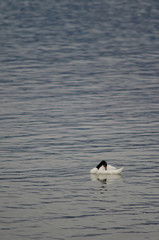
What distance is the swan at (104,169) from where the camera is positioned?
2981 cm

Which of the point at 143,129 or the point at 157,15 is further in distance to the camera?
the point at 157,15

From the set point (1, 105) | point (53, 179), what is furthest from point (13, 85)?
point (53, 179)

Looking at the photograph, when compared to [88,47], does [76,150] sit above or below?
below

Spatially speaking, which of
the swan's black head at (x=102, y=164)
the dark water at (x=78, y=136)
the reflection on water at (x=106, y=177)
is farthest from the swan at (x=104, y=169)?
the dark water at (x=78, y=136)

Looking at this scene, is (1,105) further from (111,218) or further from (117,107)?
(111,218)

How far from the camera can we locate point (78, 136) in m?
37.4

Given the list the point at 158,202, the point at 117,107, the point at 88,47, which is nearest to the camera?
the point at 158,202

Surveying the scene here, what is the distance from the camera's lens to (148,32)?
93.8 metres

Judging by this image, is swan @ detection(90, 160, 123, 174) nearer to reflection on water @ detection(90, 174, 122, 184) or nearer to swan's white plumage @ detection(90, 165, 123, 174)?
swan's white plumage @ detection(90, 165, 123, 174)

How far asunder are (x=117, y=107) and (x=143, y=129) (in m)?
6.67

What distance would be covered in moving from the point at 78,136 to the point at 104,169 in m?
7.44

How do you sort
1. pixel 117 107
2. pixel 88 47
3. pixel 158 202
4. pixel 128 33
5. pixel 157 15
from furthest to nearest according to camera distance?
1. pixel 157 15
2. pixel 128 33
3. pixel 88 47
4. pixel 117 107
5. pixel 158 202

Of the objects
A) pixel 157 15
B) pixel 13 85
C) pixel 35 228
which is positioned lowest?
pixel 35 228

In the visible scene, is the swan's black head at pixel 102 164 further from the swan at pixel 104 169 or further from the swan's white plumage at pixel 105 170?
the swan's white plumage at pixel 105 170
